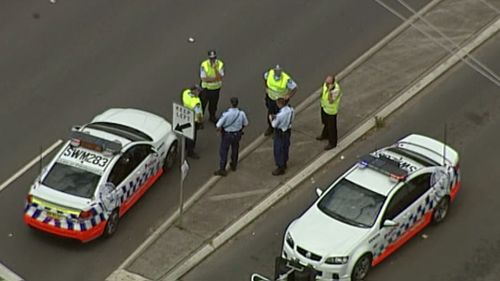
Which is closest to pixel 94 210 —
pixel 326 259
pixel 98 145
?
pixel 98 145

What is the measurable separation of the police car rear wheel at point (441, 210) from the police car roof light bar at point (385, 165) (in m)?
1.13

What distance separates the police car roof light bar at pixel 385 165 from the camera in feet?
79.9

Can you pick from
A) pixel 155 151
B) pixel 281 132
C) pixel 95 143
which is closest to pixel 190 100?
pixel 155 151

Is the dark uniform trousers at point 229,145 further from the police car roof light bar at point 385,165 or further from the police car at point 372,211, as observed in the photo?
the police car roof light bar at point 385,165

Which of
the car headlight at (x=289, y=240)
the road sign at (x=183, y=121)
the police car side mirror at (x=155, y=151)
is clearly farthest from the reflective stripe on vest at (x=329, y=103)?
the car headlight at (x=289, y=240)

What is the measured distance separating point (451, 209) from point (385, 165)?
1973mm

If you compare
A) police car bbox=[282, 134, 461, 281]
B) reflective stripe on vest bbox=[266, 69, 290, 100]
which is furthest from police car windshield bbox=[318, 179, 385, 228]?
reflective stripe on vest bbox=[266, 69, 290, 100]

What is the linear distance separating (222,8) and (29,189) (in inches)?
308

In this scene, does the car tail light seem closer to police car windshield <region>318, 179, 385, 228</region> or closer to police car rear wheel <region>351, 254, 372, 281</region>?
police car windshield <region>318, 179, 385, 228</region>

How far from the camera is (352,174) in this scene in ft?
81.2

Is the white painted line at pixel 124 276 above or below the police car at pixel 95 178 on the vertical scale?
below

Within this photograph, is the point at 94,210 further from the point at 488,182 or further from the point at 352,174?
the point at 488,182

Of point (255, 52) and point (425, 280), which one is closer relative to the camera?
point (425, 280)

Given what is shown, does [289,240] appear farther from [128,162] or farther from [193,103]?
[193,103]
